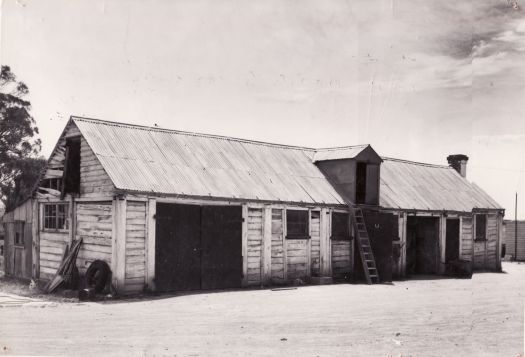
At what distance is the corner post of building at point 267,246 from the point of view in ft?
66.7

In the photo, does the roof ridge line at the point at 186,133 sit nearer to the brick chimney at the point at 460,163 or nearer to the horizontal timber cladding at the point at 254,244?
the horizontal timber cladding at the point at 254,244

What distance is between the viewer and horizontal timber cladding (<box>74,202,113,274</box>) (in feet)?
56.5

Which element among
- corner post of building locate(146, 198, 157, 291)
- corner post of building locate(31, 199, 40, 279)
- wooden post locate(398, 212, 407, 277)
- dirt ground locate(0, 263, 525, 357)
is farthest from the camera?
wooden post locate(398, 212, 407, 277)

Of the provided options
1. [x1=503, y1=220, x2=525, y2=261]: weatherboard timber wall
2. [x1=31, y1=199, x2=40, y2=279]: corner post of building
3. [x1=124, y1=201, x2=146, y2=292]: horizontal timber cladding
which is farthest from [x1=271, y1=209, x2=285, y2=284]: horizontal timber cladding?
[x1=503, y1=220, x2=525, y2=261]: weatherboard timber wall

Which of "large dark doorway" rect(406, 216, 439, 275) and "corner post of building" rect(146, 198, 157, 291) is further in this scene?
"large dark doorway" rect(406, 216, 439, 275)

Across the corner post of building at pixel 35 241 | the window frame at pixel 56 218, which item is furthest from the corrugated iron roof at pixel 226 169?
the corner post of building at pixel 35 241

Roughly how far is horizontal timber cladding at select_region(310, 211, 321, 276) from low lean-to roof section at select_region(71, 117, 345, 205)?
621 mm

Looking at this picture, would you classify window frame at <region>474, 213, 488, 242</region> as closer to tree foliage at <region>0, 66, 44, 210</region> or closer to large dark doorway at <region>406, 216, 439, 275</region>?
large dark doorway at <region>406, 216, 439, 275</region>

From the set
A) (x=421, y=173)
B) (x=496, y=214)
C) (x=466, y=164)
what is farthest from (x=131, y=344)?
(x=466, y=164)

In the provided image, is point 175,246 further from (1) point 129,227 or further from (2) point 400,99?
(2) point 400,99

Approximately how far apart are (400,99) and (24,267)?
14.1m

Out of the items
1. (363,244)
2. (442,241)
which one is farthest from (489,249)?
(363,244)

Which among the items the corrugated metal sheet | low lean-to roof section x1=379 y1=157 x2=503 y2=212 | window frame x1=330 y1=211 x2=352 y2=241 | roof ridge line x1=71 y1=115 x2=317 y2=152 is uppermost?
roof ridge line x1=71 y1=115 x2=317 y2=152

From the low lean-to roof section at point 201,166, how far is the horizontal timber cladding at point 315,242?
621mm
